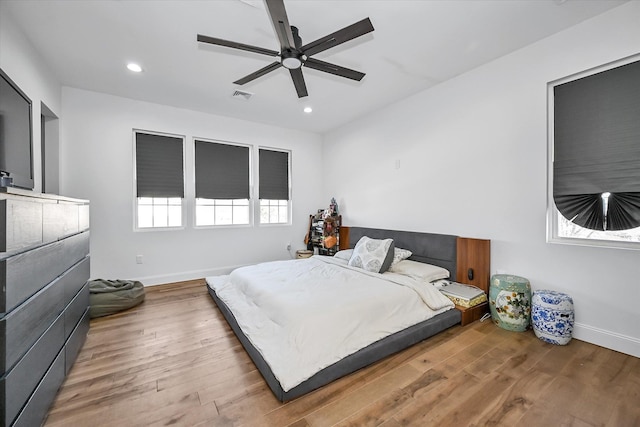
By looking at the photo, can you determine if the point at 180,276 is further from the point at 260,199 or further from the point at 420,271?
the point at 420,271

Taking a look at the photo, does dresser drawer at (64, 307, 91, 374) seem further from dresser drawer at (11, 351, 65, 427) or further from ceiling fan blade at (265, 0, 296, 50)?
ceiling fan blade at (265, 0, 296, 50)

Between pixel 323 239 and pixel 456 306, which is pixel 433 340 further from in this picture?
pixel 323 239

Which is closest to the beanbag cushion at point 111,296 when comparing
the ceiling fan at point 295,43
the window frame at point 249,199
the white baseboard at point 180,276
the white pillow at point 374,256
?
the white baseboard at point 180,276

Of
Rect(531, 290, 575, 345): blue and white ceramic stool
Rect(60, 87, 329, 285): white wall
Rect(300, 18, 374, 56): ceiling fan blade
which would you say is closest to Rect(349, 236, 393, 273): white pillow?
Rect(531, 290, 575, 345): blue and white ceramic stool

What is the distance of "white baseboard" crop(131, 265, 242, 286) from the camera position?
12.9 feet

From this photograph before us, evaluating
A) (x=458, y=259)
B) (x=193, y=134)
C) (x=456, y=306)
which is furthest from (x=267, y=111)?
(x=456, y=306)

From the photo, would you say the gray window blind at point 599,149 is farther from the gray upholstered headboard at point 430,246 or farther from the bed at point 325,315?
the gray upholstered headboard at point 430,246

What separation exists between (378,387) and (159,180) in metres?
4.17

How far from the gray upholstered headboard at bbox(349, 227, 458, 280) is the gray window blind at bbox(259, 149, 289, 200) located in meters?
2.27

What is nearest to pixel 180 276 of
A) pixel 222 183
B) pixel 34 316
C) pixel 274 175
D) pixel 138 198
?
pixel 138 198

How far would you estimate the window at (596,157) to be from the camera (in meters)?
Answer: 2.08

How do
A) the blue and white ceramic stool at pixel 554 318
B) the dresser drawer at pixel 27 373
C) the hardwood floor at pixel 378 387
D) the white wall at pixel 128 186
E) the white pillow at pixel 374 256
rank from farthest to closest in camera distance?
the white wall at pixel 128 186, the white pillow at pixel 374 256, the blue and white ceramic stool at pixel 554 318, the hardwood floor at pixel 378 387, the dresser drawer at pixel 27 373

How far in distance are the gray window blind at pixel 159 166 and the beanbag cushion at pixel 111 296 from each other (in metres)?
1.43

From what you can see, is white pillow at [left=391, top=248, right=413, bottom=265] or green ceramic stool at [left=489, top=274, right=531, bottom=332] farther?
white pillow at [left=391, top=248, right=413, bottom=265]
